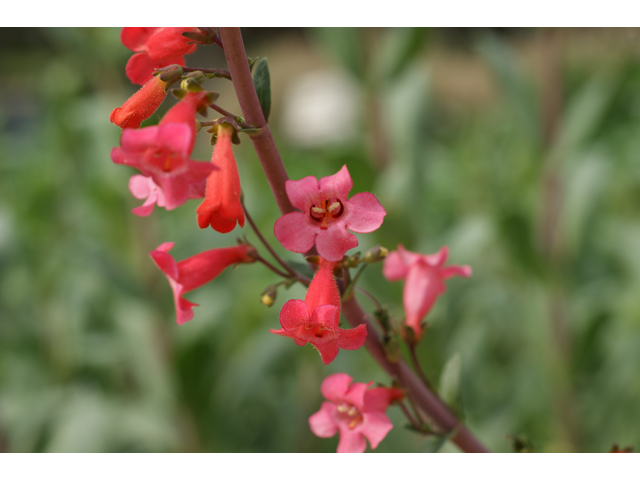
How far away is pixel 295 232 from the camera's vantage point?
1.52 feet

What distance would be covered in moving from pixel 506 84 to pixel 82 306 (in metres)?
1.59

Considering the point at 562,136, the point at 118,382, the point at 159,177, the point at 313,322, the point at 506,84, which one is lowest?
the point at 118,382

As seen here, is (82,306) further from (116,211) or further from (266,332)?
(266,332)

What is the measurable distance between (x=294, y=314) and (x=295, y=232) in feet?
0.23

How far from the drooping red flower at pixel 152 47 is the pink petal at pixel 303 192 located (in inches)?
6.5

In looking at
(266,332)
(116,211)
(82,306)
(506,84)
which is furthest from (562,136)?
(82,306)

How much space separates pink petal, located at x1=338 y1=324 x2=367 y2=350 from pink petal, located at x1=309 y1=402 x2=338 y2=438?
0.14m

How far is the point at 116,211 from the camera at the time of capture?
1.73 m

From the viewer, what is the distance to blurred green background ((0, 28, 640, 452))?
146 cm

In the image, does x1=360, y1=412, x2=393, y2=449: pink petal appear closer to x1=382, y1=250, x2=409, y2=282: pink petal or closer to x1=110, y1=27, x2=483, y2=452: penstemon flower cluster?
x1=110, y1=27, x2=483, y2=452: penstemon flower cluster

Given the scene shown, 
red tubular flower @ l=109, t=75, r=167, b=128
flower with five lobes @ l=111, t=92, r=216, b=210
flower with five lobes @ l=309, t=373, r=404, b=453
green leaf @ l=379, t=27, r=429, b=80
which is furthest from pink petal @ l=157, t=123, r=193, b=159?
A: green leaf @ l=379, t=27, r=429, b=80

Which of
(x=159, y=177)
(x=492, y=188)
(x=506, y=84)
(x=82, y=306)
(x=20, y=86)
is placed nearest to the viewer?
(x=159, y=177)

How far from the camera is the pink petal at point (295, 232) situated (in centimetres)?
45

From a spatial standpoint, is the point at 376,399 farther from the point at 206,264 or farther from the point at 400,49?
the point at 400,49
